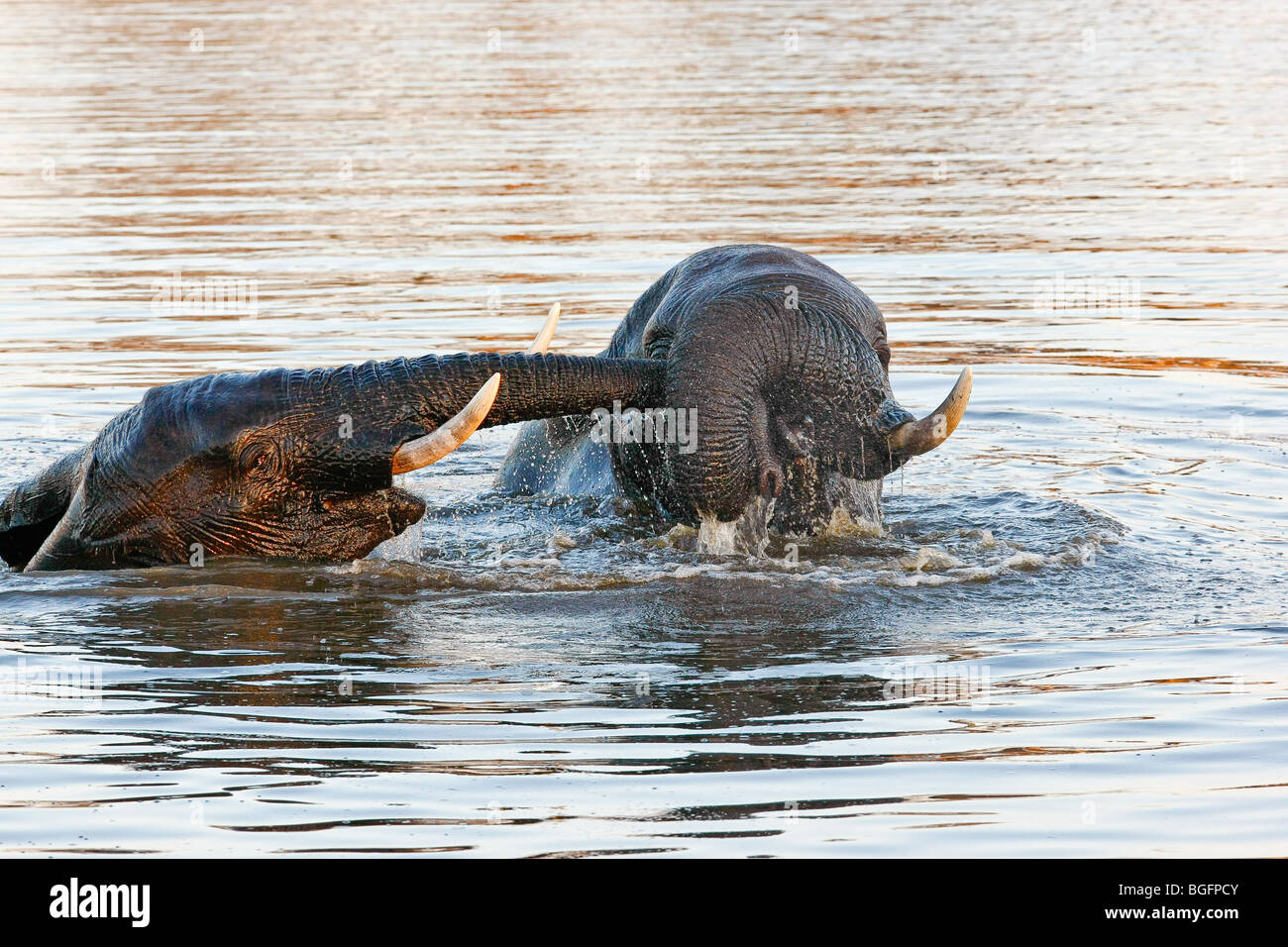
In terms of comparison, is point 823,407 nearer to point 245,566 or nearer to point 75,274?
point 245,566

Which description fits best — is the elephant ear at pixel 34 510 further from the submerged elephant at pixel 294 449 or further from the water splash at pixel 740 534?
the water splash at pixel 740 534

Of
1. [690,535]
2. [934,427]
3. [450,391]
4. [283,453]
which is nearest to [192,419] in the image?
[283,453]

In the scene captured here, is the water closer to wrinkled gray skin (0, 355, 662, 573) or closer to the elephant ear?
wrinkled gray skin (0, 355, 662, 573)

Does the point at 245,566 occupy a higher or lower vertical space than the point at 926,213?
lower

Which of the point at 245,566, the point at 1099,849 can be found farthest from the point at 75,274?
the point at 1099,849

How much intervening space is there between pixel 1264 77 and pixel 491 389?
25258mm

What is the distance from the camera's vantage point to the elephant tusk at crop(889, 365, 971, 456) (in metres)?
8.80

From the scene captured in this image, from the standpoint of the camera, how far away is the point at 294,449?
8750 mm

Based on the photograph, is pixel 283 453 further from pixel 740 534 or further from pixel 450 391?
pixel 740 534

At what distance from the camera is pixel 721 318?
28.6ft

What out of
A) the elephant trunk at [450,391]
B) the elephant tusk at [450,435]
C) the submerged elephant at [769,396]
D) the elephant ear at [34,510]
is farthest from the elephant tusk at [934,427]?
the elephant ear at [34,510]

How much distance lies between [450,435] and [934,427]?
6.71ft

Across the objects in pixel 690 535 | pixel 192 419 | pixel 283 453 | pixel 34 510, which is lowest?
pixel 690 535

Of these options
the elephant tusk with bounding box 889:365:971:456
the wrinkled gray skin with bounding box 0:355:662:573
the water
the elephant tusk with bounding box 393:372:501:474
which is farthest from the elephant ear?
the elephant tusk with bounding box 889:365:971:456
